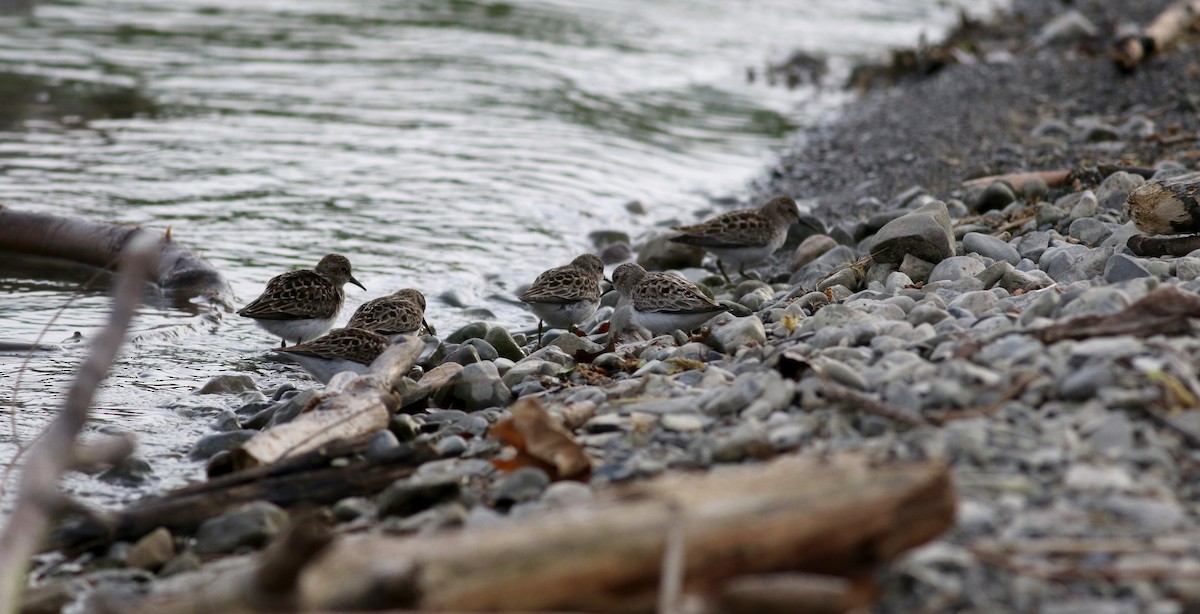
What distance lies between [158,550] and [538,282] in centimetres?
392

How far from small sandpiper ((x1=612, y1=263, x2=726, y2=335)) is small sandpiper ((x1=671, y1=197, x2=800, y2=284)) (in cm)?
152

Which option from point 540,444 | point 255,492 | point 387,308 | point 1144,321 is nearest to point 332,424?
point 255,492

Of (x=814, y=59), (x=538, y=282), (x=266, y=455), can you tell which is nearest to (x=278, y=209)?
(x=538, y=282)

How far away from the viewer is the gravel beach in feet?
11.9

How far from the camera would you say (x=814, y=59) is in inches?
848

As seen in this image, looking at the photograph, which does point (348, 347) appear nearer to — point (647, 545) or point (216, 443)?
point (216, 443)

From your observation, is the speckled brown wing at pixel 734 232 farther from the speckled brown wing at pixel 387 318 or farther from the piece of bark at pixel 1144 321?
the piece of bark at pixel 1144 321

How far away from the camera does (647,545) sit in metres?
3.35

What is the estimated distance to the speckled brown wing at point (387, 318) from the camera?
775 cm

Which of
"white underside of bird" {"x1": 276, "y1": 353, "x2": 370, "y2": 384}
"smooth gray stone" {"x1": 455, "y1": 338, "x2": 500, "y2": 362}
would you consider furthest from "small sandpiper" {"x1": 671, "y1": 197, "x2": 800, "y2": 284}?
"white underside of bird" {"x1": 276, "y1": 353, "x2": 370, "y2": 384}

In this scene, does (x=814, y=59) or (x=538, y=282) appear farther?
(x=814, y=59)

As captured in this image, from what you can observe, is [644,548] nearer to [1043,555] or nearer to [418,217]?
[1043,555]

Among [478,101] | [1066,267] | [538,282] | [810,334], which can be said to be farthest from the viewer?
[478,101]

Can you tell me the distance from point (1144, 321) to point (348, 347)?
169 inches
